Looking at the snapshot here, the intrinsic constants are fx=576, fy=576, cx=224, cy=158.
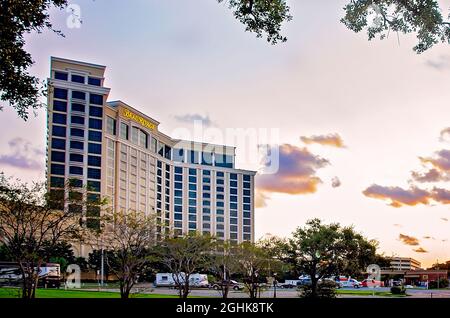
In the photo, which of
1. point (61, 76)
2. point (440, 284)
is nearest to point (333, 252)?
point (440, 284)

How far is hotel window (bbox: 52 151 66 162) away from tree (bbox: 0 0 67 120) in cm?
A: 3671

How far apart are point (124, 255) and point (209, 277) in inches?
366

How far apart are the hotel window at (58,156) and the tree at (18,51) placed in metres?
36.7

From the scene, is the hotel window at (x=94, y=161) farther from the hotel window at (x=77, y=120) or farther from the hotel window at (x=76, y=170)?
the hotel window at (x=77, y=120)

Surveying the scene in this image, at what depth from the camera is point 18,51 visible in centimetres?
547

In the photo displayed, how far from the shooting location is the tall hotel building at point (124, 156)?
135 ft

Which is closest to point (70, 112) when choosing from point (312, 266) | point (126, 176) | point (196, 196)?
point (126, 176)

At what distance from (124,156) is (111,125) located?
98.2 inches

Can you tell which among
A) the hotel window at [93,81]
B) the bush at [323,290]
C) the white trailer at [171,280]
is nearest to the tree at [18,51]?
the bush at [323,290]

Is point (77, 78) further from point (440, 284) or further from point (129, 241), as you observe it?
point (440, 284)

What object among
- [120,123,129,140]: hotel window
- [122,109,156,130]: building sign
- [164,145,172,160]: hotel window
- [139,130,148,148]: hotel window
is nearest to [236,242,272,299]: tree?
[122,109,156,130]: building sign

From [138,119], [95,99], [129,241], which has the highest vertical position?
[95,99]
